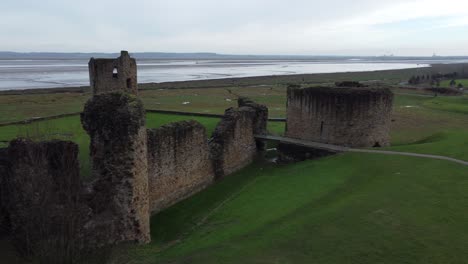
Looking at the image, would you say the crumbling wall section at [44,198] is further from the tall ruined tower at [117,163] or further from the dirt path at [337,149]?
the dirt path at [337,149]

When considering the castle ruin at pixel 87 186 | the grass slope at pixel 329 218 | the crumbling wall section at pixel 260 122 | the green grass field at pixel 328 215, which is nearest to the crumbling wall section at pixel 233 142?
the crumbling wall section at pixel 260 122

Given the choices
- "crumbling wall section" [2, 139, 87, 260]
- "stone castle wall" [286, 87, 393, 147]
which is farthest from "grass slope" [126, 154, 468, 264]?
"stone castle wall" [286, 87, 393, 147]

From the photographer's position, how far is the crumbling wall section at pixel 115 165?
13805 mm

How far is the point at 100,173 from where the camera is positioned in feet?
46.3

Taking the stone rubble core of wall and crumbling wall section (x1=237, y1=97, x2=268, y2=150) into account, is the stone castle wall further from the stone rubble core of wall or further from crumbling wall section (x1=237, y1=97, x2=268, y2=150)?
the stone rubble core of wall

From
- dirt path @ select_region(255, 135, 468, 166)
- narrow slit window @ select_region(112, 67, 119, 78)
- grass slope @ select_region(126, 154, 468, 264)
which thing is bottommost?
grass slope @ select_region(126, 154, 468, 264)

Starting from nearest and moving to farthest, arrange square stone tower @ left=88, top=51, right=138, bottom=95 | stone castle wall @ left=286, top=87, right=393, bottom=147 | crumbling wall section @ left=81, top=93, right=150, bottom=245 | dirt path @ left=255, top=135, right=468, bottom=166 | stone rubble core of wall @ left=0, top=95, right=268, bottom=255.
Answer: stone rubble core of wall @ left=0, top=95, right=268, bottom=255
crumbling wall section @ left=81, top=93, right=150, bottom=245
dirt path @ left=255, top=135, right=468, bottom=166
stone castle wall @ left=286, top=87, right=393, bottom=147
square stone tower @ left=88, top=51, right=138, bottom=95

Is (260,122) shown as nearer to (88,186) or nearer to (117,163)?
(117,163)

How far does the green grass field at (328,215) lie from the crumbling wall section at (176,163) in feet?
1.91

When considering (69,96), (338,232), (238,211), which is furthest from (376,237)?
(69,96)

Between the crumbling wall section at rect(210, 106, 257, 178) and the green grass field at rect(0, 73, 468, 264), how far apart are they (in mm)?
818

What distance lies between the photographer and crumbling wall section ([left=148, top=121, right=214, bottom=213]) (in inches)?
690

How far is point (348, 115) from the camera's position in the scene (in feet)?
83.8

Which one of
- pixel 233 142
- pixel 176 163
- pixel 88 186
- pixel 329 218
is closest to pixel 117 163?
pixel 88 186
